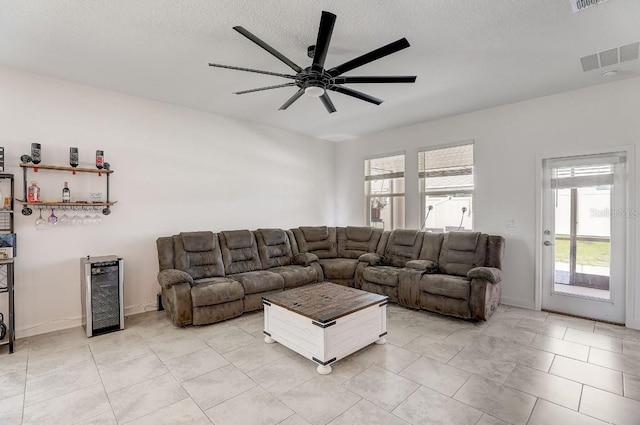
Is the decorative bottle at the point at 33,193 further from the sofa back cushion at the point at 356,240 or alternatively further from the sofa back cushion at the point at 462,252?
the sofa back cushion at the point at 462,252

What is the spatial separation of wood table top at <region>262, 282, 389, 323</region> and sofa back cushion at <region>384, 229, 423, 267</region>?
1.74 m

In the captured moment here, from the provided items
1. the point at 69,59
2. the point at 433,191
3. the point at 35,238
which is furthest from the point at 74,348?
the point at 433,191

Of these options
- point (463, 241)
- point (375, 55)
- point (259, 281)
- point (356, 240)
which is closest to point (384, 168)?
point (356, 240)

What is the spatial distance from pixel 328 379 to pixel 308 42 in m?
2.83

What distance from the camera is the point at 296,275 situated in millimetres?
4453

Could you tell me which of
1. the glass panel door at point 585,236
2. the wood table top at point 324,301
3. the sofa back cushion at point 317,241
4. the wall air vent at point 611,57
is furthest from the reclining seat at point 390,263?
the wall air vent at point 611,57

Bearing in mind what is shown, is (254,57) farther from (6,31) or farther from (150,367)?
(150,367)

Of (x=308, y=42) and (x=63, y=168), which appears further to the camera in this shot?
(x=63, y=168)

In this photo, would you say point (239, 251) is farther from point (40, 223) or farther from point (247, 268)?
point (40, 223)

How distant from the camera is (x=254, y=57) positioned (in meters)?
2.97

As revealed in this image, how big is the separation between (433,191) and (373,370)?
344 cm

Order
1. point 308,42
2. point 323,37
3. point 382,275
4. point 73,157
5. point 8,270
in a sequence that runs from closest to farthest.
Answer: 1. point 323,37
2. point 308,42
3. point 8,270
4. point 73,157
5. point 382,275

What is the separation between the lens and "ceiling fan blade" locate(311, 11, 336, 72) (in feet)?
6.19

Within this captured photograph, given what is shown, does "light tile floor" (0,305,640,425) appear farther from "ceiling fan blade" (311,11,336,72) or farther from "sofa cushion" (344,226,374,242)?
"ceiling fan blade" (311,11,336,72)
